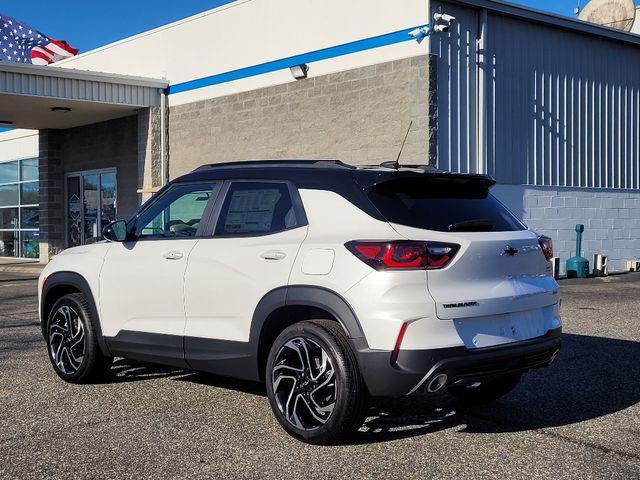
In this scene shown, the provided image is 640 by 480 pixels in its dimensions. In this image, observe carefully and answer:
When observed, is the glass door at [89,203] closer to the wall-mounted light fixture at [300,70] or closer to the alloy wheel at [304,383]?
the wall-mounted light fixture at [300,70]

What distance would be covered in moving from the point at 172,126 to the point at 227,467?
16.8 m

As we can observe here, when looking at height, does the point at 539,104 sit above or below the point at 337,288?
above

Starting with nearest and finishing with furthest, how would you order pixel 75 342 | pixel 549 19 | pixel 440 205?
pixel 440 205, pixel 75 342, pixel 549 19

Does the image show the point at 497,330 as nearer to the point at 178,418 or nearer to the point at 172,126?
the point at 178,418

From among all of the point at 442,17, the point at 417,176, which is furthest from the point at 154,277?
the point at 442,17

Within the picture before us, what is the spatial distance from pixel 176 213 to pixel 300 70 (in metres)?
11.1

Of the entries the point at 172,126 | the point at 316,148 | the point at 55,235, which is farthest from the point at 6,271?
the point at 316,148

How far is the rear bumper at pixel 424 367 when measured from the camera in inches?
175

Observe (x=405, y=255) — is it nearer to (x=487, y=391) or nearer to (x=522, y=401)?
(x=487, y=391)

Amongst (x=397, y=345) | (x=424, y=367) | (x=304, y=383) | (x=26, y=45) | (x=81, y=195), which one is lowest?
(x=304, y=383)

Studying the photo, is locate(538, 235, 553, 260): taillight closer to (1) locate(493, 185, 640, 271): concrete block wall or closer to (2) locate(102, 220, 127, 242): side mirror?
(2) locate(102, 220, 127, 242): side mirror

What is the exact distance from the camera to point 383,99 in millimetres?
15031

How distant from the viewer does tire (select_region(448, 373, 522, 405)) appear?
5.82 meters

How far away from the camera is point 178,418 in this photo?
548 cm
